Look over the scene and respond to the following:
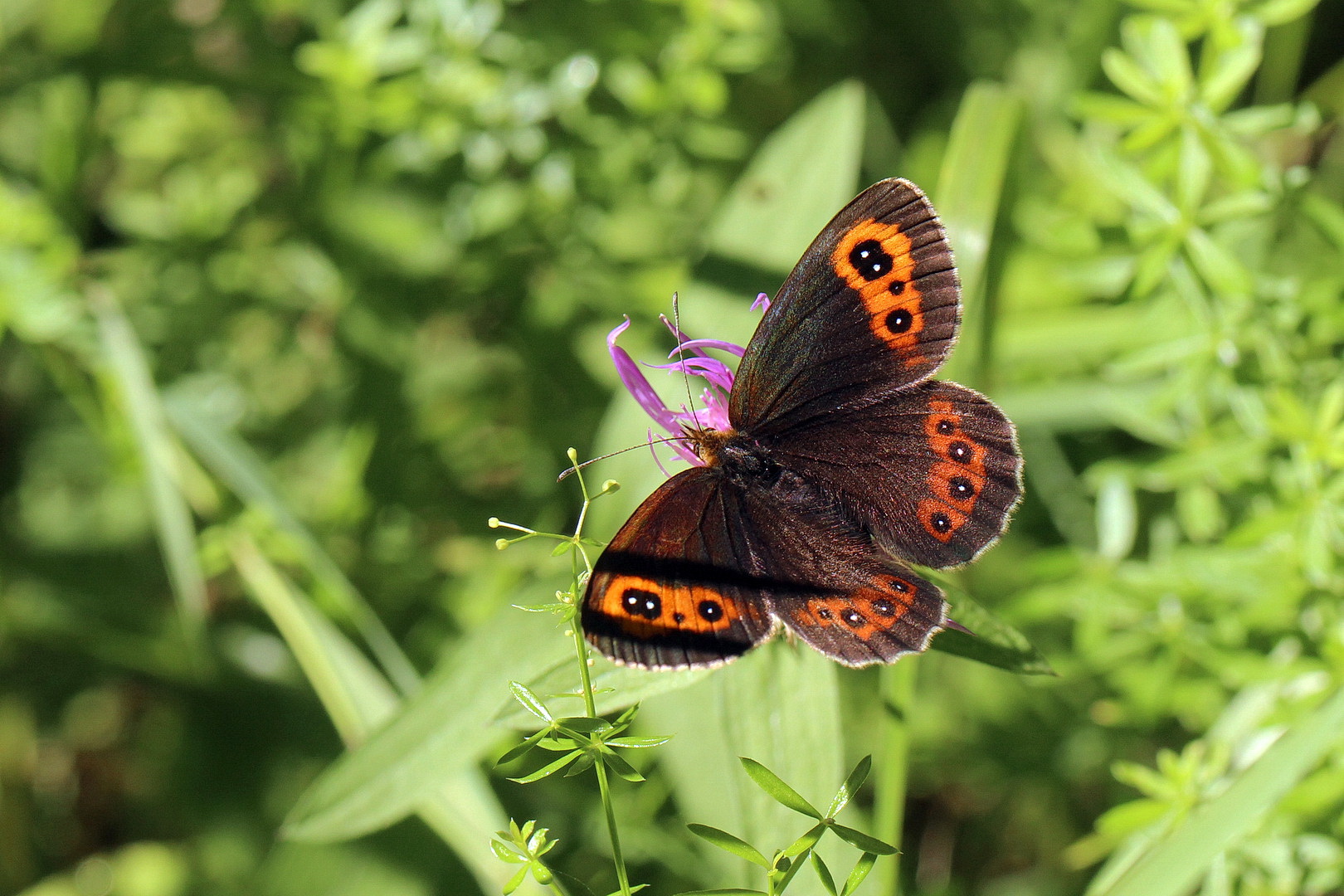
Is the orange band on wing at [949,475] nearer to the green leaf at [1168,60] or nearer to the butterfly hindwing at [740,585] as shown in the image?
the butterfly hindwing at [740,585]

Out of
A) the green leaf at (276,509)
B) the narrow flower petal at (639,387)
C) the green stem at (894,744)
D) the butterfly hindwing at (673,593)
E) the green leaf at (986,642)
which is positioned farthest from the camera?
the green leaf at (276,509)

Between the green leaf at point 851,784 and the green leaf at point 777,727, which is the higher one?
the green leaf at point 851,784

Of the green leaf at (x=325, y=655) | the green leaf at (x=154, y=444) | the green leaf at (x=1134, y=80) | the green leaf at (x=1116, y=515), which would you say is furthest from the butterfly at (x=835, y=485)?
the green leaf at (x=154, y=444)

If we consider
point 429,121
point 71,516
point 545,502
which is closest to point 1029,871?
point 545,502

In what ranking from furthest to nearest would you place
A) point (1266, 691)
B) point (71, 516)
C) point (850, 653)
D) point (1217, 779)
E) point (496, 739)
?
1. point (71, 516)
2. point (1266, 691)
3. point (1217, 779)
4. point (496, 739)
5. point (850, 653)

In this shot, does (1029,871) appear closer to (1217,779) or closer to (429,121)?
(1217,779)

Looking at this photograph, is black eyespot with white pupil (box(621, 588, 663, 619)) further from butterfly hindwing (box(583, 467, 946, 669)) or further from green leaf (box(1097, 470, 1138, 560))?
green leaf (box(1097, 470, 1138, 560))
